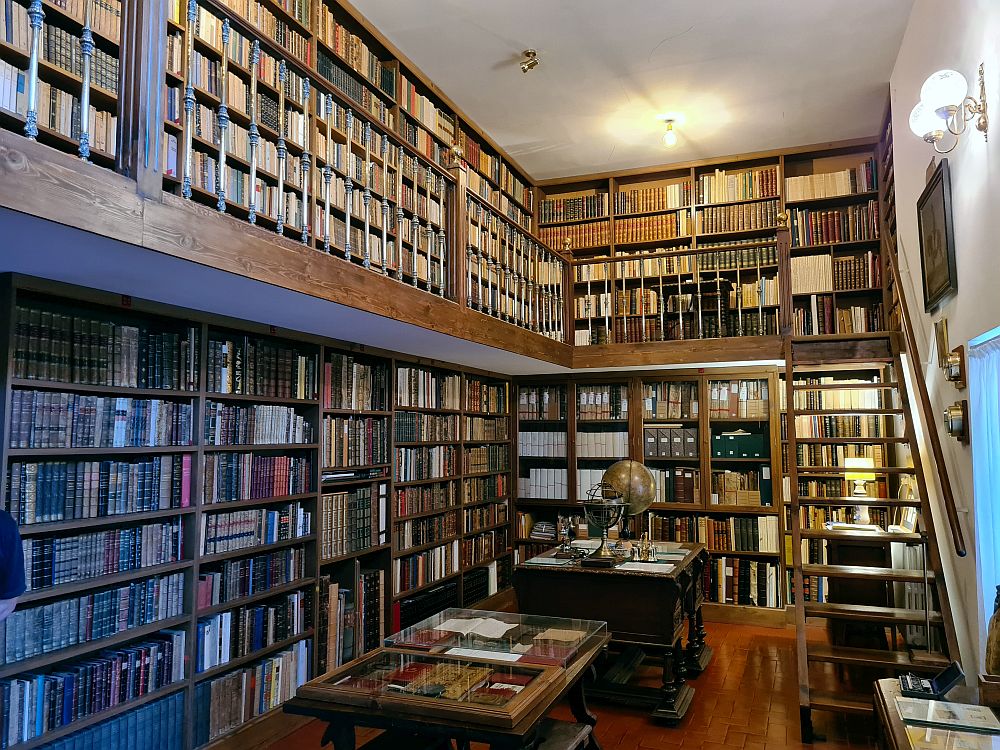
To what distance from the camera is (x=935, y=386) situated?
3.89 metres

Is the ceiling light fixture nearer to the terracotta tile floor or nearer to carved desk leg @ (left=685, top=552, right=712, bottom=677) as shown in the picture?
carved desk leg @ (left=685, top=552, right=712, bottom=677)

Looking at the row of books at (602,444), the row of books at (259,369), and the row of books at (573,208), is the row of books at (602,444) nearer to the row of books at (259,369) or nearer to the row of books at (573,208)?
the row of books at (573,208)

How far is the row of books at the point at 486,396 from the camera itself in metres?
6.25

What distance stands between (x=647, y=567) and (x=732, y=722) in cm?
92

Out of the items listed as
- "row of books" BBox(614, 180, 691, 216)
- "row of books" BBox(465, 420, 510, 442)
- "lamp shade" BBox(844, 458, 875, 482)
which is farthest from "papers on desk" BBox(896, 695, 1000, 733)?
"row of books" BBox(614, 180, 691, 216)

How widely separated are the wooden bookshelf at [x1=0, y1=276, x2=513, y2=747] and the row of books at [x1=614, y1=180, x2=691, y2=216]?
107 inches

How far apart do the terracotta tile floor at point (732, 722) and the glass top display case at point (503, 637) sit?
1.15 metres

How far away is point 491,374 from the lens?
6668 millimetres

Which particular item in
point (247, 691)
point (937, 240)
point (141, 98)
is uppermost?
point (141, 98)

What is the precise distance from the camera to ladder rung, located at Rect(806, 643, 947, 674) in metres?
3.55

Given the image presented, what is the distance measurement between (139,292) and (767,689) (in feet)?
13.6

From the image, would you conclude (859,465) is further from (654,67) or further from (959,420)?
(654,67)

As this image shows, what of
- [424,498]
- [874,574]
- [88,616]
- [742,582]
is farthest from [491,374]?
[88,616]

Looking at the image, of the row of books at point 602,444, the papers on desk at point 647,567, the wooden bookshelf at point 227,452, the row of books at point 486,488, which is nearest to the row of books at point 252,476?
the wooden bookshelf at point 227,452
